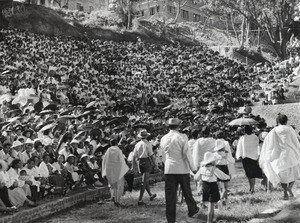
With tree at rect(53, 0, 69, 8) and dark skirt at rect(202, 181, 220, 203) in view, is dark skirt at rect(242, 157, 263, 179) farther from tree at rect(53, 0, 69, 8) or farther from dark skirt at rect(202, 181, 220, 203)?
tree at rect(53, 0, 69, 8)

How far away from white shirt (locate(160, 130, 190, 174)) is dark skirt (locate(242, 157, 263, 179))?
2.85 m

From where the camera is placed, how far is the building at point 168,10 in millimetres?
65550

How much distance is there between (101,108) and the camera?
77.5 feet

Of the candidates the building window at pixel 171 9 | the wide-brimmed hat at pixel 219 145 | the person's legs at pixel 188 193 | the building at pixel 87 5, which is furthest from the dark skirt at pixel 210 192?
the building at pixel 87 5

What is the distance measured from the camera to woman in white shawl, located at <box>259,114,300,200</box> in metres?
9.33

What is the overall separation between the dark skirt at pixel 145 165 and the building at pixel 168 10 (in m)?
53.6

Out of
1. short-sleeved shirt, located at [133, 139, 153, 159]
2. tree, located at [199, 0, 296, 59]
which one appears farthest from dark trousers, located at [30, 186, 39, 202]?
tree, located at [199, 0, 296, 59]

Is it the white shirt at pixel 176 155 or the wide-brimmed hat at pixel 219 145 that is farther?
the wide-brimmed hat at pixel 219 145

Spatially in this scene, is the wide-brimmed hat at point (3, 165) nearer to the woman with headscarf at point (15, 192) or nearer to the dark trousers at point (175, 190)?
the woman with headscarf at point (15, 192)

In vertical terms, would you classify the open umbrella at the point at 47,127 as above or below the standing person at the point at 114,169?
above

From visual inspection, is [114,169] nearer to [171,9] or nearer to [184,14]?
[171,9]

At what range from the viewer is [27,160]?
11.1 m

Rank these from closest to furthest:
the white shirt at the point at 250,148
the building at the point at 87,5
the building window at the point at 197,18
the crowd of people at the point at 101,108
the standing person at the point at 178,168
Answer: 1. the standing person at the point at 178,168
2. the white shirt at the point at 250,148
3. the crowd of people at the point at 101,108
4. the building at the point at 87,5
5. the building window at the point at 197,18

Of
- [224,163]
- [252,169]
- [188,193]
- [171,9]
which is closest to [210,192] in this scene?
[188,193]
